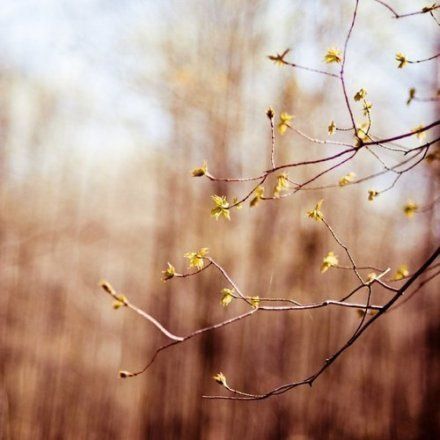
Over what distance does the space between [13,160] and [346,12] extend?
311 inches

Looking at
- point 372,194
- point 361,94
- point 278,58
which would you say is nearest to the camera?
point 278,58

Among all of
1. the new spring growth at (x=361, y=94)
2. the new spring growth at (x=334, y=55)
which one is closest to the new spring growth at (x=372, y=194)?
the new spring growth at (x=361, y=94)

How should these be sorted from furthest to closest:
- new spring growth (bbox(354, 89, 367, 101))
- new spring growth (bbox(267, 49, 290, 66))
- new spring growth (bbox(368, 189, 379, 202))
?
new spring growth (bbox(368, 189, 379, 202)) → new spring growth (bbox(354, 89, 367, 101)) → new spring growth (bbox(267, 49, 290, 66))

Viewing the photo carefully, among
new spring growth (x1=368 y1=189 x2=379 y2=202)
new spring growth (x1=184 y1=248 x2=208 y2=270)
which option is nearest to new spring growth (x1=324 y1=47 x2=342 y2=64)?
new spring growth (x1=368 y1=189 x2=379 y2=202)

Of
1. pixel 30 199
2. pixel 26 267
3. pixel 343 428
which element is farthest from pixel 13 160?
pixel 343 428

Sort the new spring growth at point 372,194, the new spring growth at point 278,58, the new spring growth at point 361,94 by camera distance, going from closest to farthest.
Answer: the new spring growth at point 278,58 → the new spring growth at point 361,94 → the new spring growth at point 372,194

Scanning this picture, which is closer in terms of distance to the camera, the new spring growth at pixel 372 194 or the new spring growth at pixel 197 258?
the new spring growth at pixel 197 258

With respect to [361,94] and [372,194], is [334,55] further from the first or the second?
[372,194]

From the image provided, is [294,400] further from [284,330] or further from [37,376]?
[37,376]

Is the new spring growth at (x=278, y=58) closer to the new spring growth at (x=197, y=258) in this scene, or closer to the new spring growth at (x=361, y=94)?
the new spring growth at (x=361, y=94)

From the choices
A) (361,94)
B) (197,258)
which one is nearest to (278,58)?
(361,94)

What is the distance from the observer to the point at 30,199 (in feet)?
37.1

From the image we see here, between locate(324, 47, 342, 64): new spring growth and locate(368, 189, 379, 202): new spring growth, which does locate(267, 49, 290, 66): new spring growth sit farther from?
locate(368, 189, 379, 202): new spring growth

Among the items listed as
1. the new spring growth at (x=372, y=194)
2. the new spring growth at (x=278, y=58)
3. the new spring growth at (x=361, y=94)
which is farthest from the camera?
the new spring growth at (x=372, y=194)
